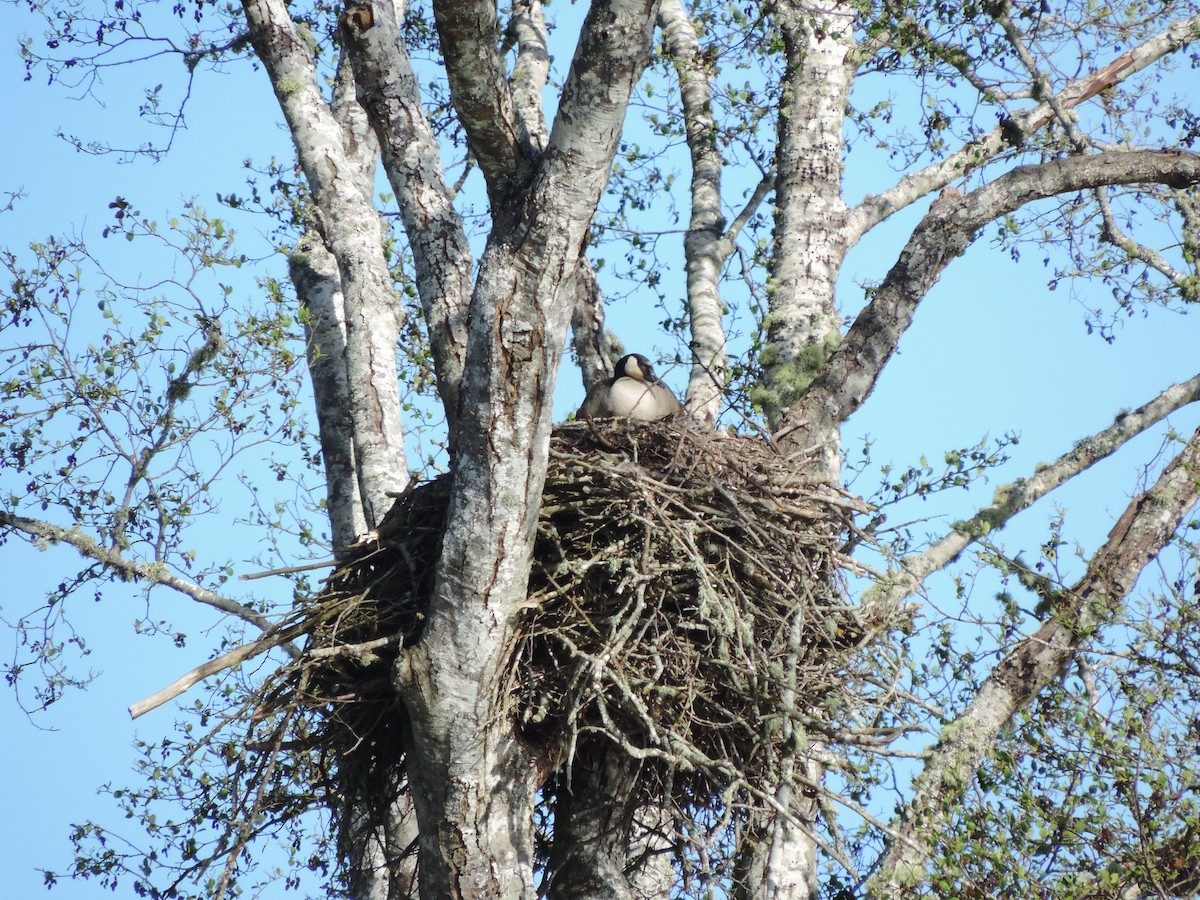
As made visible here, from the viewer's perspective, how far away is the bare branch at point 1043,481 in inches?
254

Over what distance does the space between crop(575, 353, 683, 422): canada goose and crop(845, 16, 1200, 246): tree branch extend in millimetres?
1436

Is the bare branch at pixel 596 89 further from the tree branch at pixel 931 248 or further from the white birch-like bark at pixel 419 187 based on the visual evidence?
the tree branch at pixel 931 248

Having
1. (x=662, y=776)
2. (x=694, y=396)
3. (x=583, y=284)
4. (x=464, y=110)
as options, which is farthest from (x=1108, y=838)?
(x=464, y=110)

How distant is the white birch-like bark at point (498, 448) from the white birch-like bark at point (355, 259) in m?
1.58

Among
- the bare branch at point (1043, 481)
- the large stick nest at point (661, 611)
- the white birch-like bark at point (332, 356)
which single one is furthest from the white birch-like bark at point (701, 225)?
the white birch-like bark at point (332, 356)

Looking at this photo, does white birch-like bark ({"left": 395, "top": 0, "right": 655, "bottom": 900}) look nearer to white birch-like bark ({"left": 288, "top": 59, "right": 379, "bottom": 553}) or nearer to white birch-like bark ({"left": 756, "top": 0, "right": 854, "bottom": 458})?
white birch-like bark ({"left": 756, "top": 0, "right": 854, "bottom": 458})

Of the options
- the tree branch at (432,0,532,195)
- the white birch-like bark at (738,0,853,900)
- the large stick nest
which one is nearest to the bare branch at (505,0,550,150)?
the white birch-like bark at (738,0,853,900)

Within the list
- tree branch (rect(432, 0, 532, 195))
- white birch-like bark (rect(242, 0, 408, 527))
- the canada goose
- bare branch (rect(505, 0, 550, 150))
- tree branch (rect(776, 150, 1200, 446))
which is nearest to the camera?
tree branch (rect(432, 0, 532, 195))

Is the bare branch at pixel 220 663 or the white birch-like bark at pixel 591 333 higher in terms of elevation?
the white birch-like bark at pixel 591 333

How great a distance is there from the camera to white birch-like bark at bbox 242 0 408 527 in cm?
612

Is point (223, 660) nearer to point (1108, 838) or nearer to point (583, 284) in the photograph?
point (583, 284)

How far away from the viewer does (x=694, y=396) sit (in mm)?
6832

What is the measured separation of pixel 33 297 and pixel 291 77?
2.80 m

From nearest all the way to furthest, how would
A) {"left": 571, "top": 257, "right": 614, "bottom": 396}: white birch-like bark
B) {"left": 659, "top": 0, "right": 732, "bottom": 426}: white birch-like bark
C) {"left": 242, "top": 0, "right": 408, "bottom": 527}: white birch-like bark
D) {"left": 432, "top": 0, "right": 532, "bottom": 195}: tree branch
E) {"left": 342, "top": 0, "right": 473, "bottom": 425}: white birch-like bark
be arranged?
{"left": 432, "top": 0, "right": 532, "bottom": 195}: tree branch → {"left": 342, "top": 0, "right": 473, "bottom": 425}: white birch-like bark → {"left": 242, "top": 0, "right": 408, "bottom": 527}: white birch-like bark → {"left": 571, "top": 257, "right": 614, "bottom": 396}: white birch-like bark → {"left": 659, "top": 0, "right": 732, "bottom": 426}: white birch-like bark
